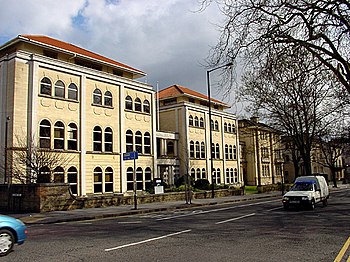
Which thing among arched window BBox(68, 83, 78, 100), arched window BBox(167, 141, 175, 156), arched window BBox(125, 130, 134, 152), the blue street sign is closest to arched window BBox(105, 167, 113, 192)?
arched window BBox(125, 130, 134, 152)

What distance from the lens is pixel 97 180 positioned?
3394 centimetres

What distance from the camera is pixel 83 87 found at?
3347 cm

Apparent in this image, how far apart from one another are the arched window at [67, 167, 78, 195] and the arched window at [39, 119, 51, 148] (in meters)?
3.00

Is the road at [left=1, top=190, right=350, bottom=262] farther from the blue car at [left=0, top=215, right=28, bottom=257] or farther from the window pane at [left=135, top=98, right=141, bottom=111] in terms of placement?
the window pane at [left=135, top=98, right=141, bottom=111]

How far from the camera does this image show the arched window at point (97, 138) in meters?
34.4

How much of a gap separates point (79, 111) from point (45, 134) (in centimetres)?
404

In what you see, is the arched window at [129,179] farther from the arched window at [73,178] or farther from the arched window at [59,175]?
the arched window at [59,175]

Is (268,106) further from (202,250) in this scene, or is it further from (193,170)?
(202,250)

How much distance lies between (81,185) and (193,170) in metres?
20.7

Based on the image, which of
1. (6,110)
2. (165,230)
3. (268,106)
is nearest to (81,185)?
(6,110)

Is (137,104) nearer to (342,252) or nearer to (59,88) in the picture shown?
(59,88)

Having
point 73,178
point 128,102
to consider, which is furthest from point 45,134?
point 128,102

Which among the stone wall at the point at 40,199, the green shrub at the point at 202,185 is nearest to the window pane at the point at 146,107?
the green shrub at the point at 202,185

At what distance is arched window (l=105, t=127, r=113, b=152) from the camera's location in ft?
117
